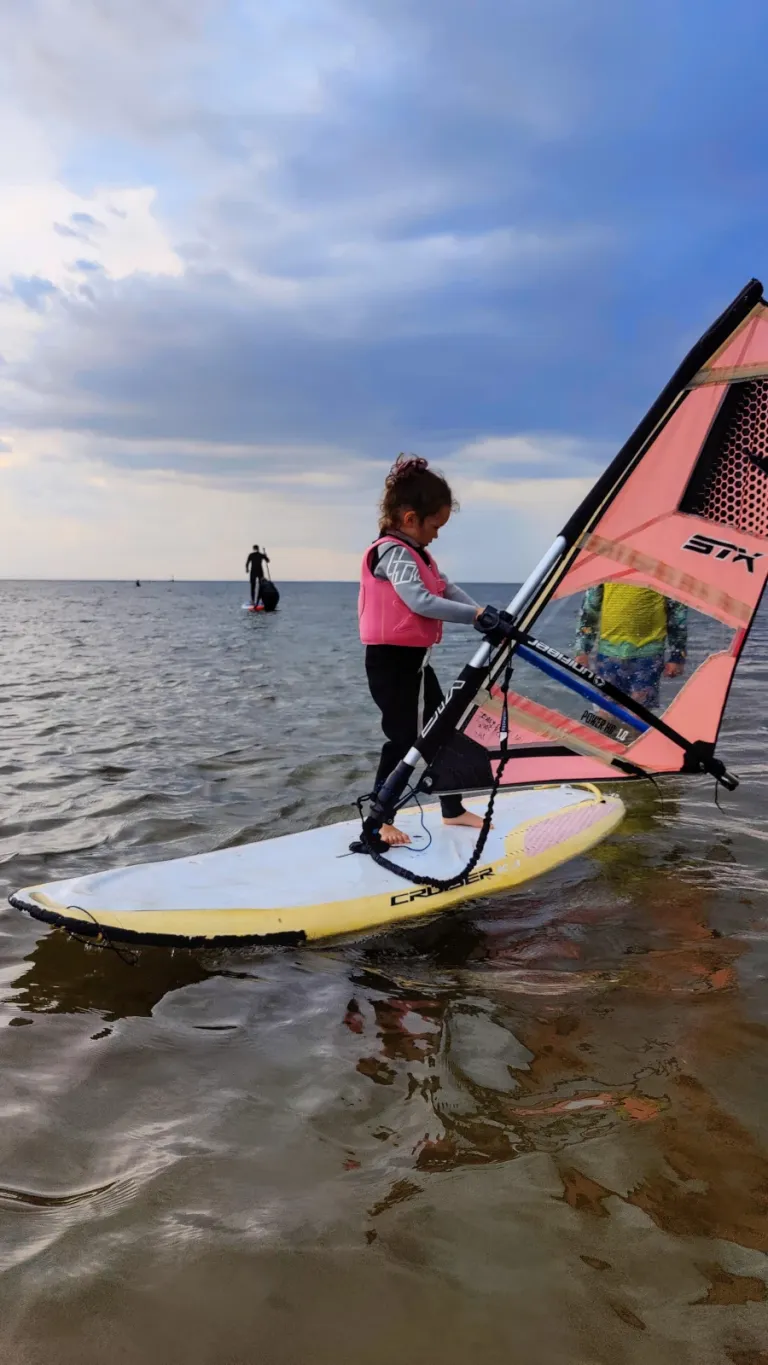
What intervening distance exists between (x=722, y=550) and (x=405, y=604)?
5.64 feet

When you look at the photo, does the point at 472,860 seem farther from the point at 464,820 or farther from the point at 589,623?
the point at 589,623

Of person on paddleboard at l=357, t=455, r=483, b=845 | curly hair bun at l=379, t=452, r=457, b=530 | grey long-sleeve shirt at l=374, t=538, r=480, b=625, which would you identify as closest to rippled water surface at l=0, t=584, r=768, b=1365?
person on paddleboard at l=357, t=455, r=483, b=845

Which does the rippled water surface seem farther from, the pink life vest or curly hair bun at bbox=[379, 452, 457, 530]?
curly hair bun at bbox=[379, 452, 457, 530]

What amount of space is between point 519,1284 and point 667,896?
3.02 m

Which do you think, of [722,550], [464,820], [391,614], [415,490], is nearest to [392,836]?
[464,820]

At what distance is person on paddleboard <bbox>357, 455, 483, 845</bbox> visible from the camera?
461 centimetres

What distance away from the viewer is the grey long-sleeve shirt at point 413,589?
4480 mm

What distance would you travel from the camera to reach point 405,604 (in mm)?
4746

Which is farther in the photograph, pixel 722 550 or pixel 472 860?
pixel 472 860

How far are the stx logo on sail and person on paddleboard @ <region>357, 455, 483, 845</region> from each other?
120 centimetres

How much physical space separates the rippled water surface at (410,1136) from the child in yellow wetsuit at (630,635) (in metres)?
1.23

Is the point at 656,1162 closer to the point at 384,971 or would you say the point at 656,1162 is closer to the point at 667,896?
the point at 384,971

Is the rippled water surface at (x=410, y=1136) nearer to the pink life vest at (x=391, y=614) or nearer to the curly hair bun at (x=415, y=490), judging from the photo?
the pink life vest at (x=391, y=614)

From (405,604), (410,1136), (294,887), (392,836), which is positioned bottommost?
(410,1136)
